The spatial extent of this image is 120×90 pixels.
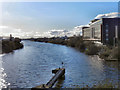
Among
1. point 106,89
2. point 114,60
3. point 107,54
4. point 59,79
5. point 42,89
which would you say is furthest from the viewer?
point 107,54

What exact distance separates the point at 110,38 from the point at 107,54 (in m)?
34.9

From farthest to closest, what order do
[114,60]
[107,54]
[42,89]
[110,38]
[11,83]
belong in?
[110,38] < [107,54] < [114,60] < [11,83] < [42,89]

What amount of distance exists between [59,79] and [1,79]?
7616 mm

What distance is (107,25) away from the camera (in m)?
77.5

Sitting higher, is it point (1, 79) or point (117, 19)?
point (117, 19)

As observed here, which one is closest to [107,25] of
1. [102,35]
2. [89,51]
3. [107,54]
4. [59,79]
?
[102,35]

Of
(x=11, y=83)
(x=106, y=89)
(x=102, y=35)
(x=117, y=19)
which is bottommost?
(x=11, y=83)

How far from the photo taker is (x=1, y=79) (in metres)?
23.6

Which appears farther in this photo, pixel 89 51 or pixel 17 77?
pixel 89 51

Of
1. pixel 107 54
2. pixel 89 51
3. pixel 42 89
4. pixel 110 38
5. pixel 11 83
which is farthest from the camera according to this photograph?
pixel 110 38

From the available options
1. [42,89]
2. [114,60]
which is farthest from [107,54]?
[42,89]

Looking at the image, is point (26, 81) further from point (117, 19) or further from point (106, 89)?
point (117, 19)

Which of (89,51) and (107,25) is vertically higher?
(107,25)

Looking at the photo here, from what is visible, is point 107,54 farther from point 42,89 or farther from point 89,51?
point 42,89
